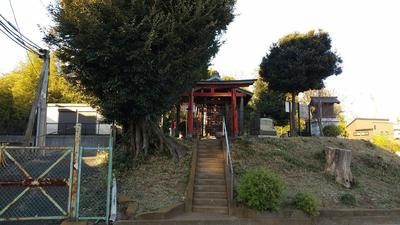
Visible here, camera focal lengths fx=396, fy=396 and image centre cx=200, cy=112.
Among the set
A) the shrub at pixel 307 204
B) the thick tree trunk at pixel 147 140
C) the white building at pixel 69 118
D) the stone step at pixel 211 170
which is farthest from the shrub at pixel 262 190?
the white building at pixel 69 118

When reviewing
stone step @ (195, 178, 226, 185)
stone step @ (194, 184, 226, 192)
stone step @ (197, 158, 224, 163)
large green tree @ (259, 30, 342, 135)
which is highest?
large green tree @ (259, 30, 342, 135)

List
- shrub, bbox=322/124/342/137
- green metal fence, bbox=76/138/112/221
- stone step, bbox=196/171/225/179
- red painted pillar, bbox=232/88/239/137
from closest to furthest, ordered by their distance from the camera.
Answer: green metal fence, bbox=76/138/112/221 < stone step, bbox=196/171/225/179 < red painted pillar, bbox=232/88/239/137 < shrub, bbox=322/124/342/137

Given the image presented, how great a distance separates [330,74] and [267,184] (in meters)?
15.7

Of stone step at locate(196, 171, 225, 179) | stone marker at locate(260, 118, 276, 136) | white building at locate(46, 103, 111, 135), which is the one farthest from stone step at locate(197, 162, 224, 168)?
white building at locate(46, 103, 111, 135)

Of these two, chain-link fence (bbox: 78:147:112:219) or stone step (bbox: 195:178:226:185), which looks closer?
chain-link fence (bbox: 78:147:112:219)

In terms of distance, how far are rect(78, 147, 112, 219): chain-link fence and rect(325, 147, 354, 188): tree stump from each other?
26.9 feet

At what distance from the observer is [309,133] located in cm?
2695

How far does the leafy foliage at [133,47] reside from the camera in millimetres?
12594

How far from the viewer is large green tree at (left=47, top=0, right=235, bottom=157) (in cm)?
1260

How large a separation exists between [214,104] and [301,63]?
20.0 ft

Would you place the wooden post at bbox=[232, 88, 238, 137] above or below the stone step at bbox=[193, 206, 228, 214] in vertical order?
above

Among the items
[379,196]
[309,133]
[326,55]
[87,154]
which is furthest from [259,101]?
[379,196]

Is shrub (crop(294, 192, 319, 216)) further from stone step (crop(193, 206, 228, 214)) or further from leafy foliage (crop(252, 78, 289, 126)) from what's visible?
leafy foliage (crop(252, 78, 289, 126))

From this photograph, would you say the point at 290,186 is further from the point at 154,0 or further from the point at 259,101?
the point at 259,101
